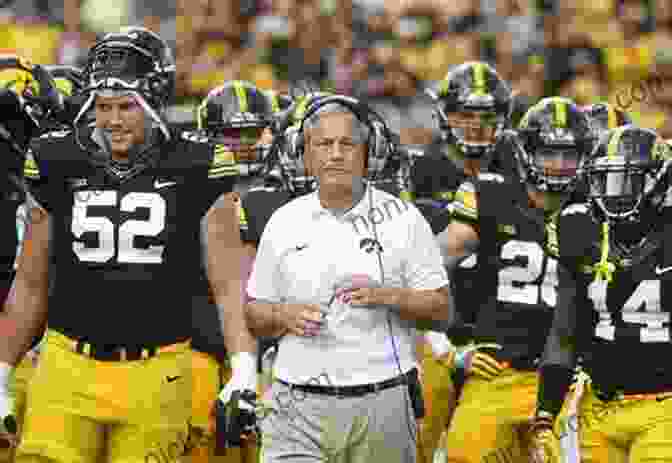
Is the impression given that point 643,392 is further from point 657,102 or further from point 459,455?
point 657,102

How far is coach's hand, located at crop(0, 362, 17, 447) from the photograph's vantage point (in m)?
5.82

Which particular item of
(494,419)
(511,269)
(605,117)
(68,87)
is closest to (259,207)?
(511,269)

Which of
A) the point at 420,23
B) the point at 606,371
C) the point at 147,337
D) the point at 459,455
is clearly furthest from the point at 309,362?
the point at 420,23

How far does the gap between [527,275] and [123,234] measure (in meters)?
2.30

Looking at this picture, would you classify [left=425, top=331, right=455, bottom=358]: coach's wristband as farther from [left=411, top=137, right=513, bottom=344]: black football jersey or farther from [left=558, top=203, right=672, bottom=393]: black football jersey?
[left=558, top=203, right=672, bottom=393]: black football jersey

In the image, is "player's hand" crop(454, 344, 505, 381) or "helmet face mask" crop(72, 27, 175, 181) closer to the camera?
"helmet face mask" crop(72, 27, 175, 181)

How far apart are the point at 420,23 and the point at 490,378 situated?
8286 millimetres

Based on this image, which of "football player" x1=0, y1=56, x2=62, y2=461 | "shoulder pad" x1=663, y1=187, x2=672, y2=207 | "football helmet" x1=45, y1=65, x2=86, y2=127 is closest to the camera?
"shoulder pad" x1=663, y1=187, x2=672, y2=207

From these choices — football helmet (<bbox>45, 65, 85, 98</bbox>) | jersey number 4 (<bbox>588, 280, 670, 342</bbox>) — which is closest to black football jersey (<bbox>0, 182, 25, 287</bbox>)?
football helmet (<bbox>45, 65, 85, 98</bbox>)

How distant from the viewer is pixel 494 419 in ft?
23.9

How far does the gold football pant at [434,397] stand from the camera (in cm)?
765

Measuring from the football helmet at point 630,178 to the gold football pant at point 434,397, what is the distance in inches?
69.1

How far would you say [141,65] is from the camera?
584cm

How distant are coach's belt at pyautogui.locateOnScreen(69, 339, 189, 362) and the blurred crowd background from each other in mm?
8089
